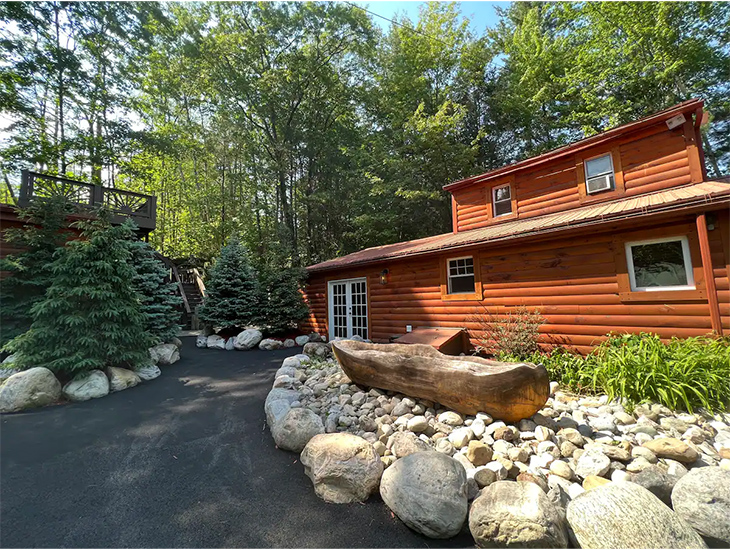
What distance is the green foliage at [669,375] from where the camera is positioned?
9.70 ft

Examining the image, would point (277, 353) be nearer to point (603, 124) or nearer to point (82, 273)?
point (82, 273)

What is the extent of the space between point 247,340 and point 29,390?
445 centimetres

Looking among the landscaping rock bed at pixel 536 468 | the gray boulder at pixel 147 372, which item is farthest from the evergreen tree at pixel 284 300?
the landscaping rock bed at pixel 536 468

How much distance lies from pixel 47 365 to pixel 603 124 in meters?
18.7

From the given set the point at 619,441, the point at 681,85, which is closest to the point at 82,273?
the point at 619,441

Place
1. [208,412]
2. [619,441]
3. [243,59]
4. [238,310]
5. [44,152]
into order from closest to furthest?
[619,441] < [208,412] < [238,310] < [44,152] < [243,59]

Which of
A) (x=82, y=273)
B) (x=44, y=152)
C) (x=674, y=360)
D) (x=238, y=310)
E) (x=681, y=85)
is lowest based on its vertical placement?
(x=674, y=360)

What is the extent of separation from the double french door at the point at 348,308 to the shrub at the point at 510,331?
133 inches

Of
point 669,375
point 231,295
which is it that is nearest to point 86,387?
point 231,295

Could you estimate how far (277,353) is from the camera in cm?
761

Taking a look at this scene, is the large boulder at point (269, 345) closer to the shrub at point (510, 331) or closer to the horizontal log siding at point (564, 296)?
the horizontal log siding at point (564, 296)

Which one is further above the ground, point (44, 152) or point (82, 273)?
point (44, 152)

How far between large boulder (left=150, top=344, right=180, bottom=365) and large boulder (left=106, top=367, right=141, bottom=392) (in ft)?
4.14

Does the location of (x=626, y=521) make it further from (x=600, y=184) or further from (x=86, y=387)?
(x=600, y=184)
